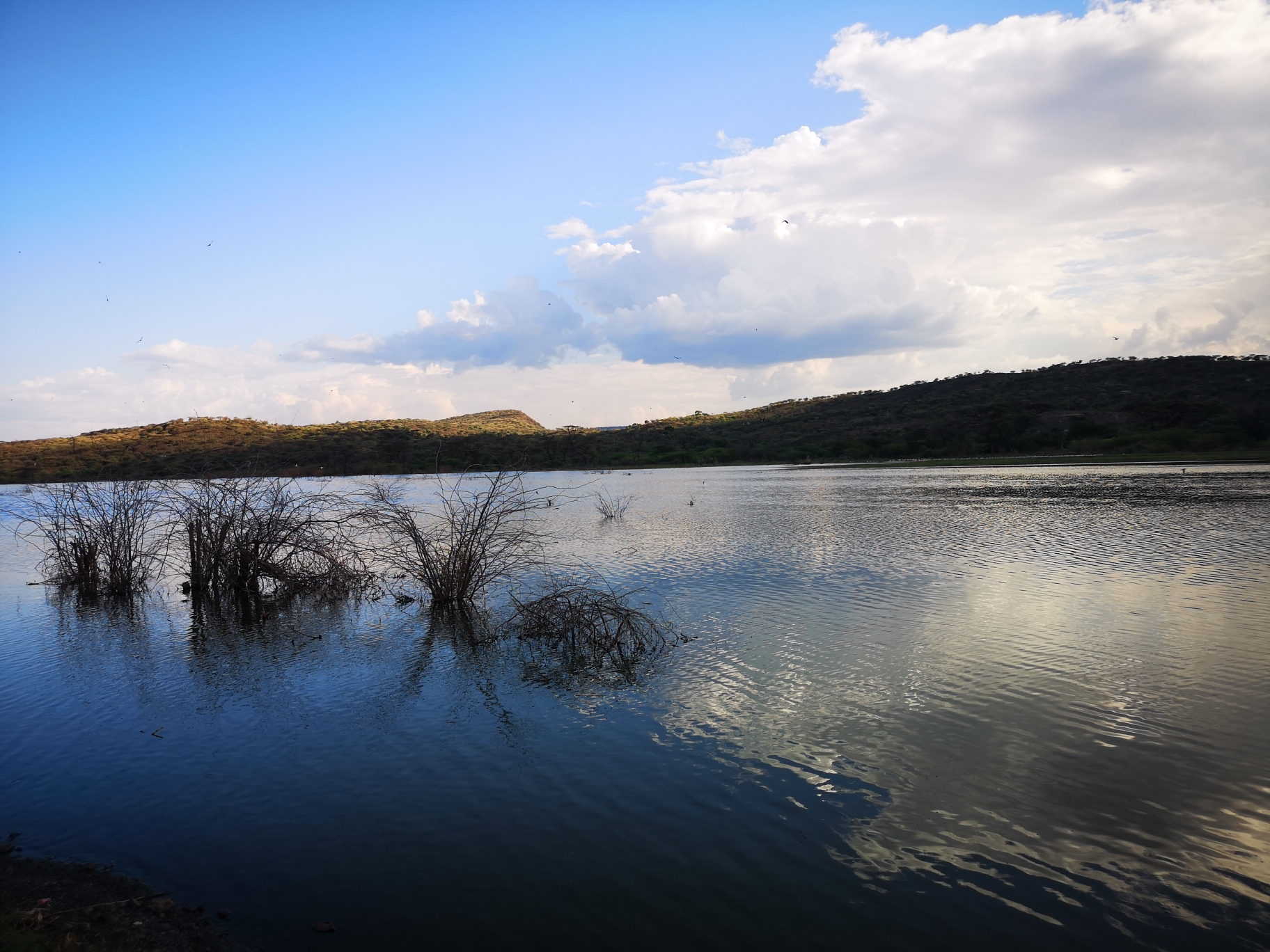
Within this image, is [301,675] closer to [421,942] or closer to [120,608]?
[421,942]

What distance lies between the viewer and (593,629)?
11.9 meters

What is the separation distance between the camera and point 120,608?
1720 centimetres

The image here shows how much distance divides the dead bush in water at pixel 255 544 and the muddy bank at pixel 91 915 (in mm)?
11509

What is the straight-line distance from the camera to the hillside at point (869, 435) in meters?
66.9

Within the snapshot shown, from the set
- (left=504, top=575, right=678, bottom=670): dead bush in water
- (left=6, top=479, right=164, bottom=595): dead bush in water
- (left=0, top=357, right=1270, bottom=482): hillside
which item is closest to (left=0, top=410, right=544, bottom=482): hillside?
(left=0, top=357, right=1270, bottom=482): hillside

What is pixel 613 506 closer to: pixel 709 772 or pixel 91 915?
pixel 709 772

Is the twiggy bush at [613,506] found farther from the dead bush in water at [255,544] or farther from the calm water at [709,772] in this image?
the calm water at [709,772]

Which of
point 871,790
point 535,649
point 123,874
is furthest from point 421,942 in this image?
point 535,649

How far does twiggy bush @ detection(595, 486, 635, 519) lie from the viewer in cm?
3412

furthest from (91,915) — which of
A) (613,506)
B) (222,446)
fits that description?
(222,446)

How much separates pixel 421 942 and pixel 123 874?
2665 mm

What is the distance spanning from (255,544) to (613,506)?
2249cm

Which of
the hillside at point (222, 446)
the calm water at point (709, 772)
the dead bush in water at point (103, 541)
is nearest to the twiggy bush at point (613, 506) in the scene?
the dead bush in water at point (103, 541)

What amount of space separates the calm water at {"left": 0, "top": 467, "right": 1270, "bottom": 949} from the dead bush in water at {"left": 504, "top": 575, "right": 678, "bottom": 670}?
694mm
